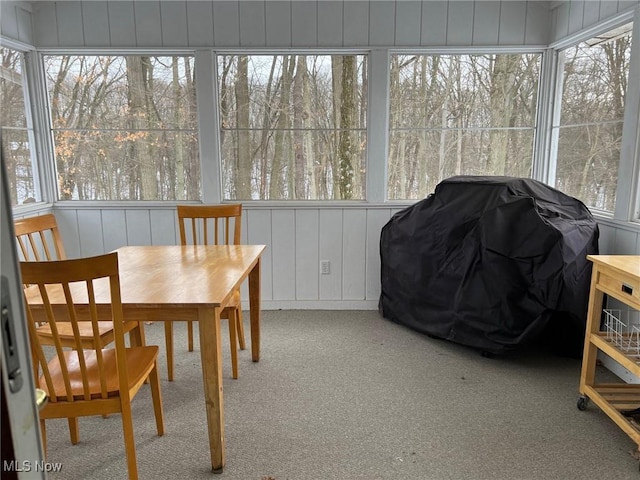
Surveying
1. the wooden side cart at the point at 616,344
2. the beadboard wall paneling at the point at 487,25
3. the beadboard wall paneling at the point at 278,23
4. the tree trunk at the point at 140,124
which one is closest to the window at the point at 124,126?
the tree trunk at the point at 140,124

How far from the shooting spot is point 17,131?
343 cm

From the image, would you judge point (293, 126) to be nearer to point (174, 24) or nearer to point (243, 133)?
point (243, 133)

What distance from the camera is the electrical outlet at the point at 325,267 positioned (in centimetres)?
372

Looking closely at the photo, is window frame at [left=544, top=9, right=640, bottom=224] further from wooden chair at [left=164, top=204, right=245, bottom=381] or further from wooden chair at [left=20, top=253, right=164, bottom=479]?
wooden chair at [left=20, top=253, right=164, bottom=479]

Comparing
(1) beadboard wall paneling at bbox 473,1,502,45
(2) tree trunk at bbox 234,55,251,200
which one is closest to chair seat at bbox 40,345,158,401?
(2) tree trunk at bbox 234,55,251,200

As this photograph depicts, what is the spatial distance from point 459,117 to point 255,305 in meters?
2.22

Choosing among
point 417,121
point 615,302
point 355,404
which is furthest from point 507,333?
point 417,121

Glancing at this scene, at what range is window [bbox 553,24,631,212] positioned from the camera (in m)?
2.82

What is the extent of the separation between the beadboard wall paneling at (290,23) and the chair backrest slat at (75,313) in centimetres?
235

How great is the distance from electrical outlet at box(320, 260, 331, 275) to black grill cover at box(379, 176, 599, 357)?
2.31 feet

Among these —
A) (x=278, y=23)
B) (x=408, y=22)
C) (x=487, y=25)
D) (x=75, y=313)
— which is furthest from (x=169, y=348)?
(x=487, y=25)

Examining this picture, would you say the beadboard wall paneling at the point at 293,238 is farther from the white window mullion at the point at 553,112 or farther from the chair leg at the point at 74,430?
the chair leg at the point at 74,430

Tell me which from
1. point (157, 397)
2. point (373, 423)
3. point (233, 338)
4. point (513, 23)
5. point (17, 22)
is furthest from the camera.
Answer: point (513, 23)

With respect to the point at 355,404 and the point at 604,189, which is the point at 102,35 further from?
the point at 604,189
